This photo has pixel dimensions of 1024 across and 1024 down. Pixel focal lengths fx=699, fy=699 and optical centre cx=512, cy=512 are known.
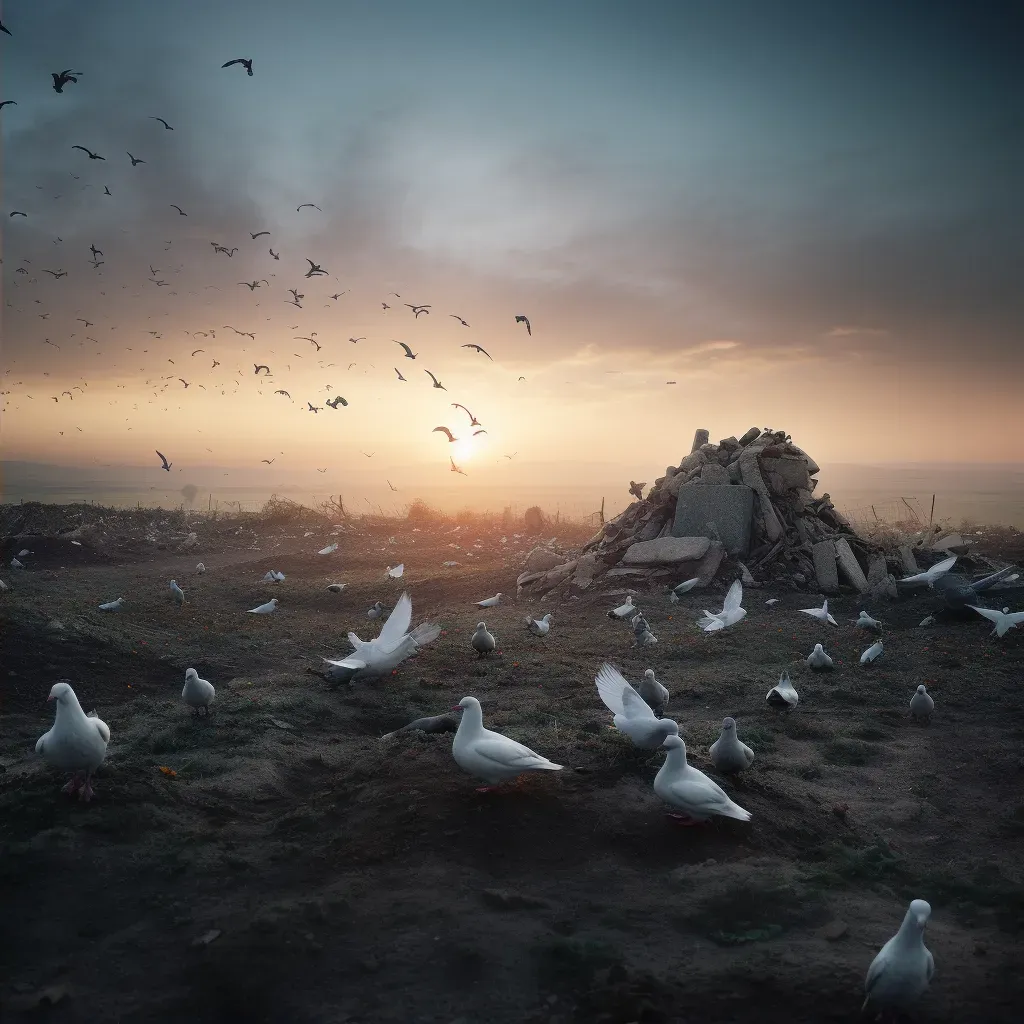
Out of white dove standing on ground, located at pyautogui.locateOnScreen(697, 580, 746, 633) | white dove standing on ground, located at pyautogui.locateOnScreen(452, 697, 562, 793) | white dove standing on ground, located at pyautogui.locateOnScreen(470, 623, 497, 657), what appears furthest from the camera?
white dove standing on ground, located at pyautogui.locateOnScreen(697, 580, 746, 633)

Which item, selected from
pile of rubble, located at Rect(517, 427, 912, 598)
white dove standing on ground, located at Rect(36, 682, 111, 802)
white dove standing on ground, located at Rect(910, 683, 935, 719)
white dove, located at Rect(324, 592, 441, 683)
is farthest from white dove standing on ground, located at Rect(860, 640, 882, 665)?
white dove standing on ground, located at Rect(36, 682, 111, 802)

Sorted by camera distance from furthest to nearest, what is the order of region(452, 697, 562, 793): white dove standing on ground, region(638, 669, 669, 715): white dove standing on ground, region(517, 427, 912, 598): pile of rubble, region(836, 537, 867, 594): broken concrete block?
1. region(517, 427, 912, 598): pile of rubble
2. region(836, 537, 867, 594): broken concrete block
3. region(638, 669, 669, 715): white dove standing on ground
4. region(452, 697, 562, 793): white dove standing on ground

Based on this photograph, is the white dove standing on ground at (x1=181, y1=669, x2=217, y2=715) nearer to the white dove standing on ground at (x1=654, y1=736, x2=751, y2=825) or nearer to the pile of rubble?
the white dove standing on ground at (x1=654, y1=736, x2=751, y2=825)

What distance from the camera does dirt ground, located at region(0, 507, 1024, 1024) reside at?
3.65m

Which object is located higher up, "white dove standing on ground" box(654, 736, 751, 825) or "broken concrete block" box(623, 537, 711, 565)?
"broken concrete block" box(623, 537, 711, 565)

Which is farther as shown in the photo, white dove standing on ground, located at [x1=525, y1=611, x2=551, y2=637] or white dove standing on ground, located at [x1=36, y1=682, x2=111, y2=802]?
white dove standing on ground, located at [x1=525, y1=611, x2=551, y2=637]

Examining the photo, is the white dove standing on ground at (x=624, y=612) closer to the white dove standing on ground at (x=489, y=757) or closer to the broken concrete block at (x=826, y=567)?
the broken concrete block at (x=826, y=567)

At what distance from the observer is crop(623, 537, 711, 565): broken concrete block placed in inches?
573

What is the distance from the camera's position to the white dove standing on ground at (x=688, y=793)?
477cm

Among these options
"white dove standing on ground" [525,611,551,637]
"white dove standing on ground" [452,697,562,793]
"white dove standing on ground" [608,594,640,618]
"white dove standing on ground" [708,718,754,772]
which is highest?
"white dove standing on ground" [452,697,562,793]

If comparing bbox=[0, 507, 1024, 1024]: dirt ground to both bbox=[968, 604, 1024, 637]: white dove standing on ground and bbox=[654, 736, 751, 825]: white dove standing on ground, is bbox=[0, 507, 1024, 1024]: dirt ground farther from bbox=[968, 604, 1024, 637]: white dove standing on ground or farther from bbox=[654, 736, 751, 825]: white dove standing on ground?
bbox=[968, 604, 1024, 637]: white dove standing on ground

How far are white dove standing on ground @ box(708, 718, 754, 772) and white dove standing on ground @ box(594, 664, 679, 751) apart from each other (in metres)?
0.37

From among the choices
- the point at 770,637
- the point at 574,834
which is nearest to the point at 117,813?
the point at 574,834

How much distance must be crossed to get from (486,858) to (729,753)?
2255mm
